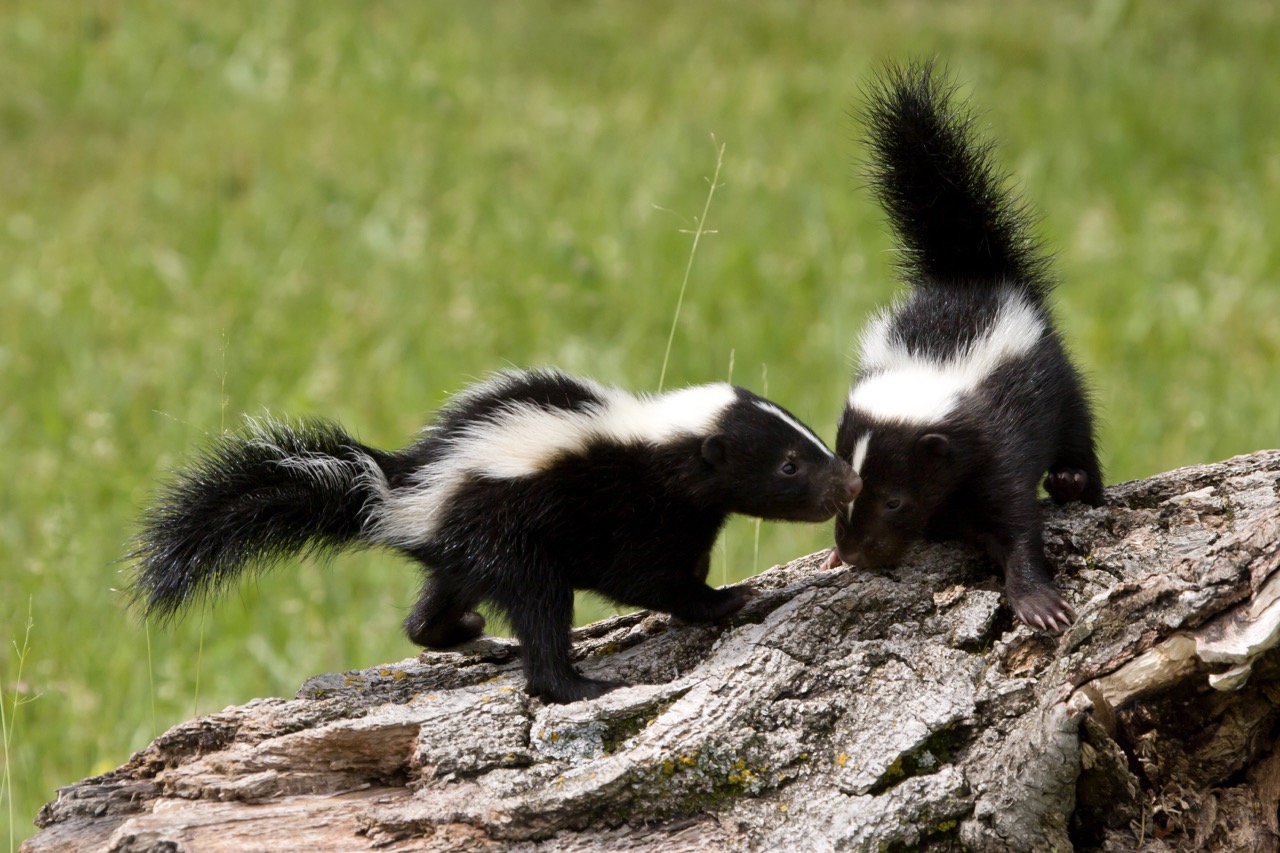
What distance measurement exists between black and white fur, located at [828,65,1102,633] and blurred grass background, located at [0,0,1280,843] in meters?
1.83

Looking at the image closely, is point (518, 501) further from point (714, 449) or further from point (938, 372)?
point (938, 372)

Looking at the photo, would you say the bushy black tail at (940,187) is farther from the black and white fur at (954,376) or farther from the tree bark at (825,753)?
the tree bark at (825,753)

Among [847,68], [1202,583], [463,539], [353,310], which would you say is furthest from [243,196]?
[1202,583]

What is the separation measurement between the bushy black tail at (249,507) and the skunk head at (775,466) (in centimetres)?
115

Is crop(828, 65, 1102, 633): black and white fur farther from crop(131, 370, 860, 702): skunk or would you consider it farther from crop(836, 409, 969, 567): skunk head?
crop(131, 370, 860, 702): skunk

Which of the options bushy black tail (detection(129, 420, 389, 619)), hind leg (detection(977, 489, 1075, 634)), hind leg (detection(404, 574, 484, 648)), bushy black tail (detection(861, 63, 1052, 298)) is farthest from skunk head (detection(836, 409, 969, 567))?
bushy black tail (detection(129, 420, 389, 619))

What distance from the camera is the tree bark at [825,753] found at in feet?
11.3

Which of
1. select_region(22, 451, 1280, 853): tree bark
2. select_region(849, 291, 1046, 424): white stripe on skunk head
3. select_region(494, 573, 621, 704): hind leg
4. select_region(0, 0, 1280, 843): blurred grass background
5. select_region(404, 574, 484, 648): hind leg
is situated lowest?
select_region(22, 451, 1280, 853): tree bark

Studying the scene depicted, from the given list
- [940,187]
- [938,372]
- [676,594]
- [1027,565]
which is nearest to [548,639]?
[676,594]

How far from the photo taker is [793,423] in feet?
15.8

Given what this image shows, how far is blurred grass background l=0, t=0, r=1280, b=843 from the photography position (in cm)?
748

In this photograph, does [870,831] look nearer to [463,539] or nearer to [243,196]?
[463,539]

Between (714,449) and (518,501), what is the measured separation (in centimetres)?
72

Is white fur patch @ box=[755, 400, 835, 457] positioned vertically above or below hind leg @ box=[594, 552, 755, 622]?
above
